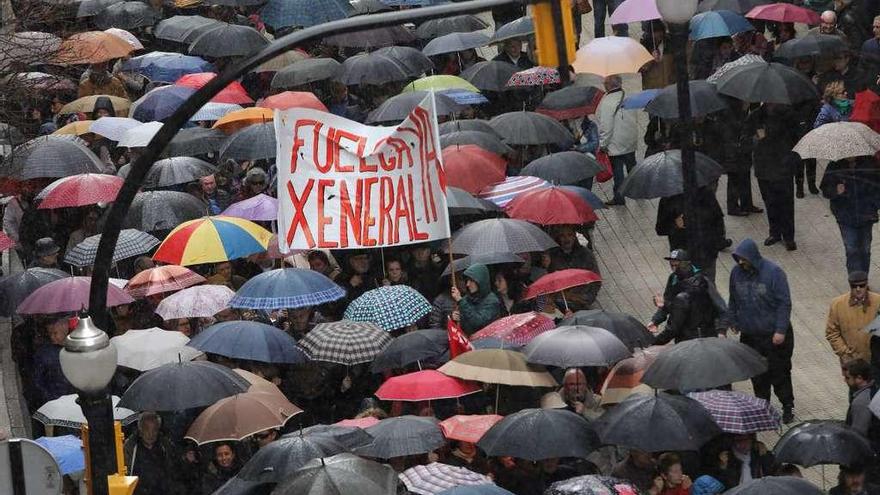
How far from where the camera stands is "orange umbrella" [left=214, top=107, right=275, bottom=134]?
72.4 ft

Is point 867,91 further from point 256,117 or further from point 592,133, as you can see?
point 256,117

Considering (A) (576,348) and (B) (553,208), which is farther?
(B) (553,208)

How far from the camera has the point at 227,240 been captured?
58.5ft

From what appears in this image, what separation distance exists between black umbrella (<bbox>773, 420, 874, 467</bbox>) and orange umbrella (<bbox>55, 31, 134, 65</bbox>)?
13402 mm

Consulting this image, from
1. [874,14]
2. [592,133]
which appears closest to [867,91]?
[592,133]

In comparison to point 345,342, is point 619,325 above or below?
below

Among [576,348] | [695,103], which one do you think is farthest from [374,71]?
[576,348]

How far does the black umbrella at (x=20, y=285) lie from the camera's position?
17.2 metres

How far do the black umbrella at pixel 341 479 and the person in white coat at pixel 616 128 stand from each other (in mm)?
10261

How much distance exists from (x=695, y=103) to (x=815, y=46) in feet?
9.01

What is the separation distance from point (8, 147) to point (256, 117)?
3195 millimetres

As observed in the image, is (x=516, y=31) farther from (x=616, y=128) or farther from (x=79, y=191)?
(x=79, y=191)

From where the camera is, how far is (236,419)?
46.8 ft

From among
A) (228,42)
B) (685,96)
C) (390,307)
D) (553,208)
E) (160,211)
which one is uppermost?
(685,96)
